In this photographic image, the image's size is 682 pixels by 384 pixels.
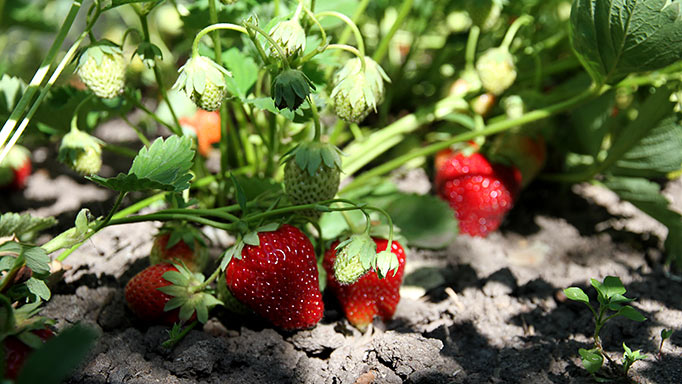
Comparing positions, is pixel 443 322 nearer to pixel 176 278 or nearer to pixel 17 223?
pixel 176 278

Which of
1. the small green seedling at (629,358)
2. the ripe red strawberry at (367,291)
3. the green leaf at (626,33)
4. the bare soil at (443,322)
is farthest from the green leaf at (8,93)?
the small green seedling at (629,358)

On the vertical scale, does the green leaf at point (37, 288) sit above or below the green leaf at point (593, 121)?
above

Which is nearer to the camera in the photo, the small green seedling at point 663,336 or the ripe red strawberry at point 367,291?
the small green seedling at point 663,336

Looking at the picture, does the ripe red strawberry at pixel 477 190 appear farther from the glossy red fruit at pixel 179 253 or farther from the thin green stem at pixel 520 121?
the glossy red fruit at pixel 179 253

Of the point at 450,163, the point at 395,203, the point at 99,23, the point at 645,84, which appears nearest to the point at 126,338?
the point at 395,203

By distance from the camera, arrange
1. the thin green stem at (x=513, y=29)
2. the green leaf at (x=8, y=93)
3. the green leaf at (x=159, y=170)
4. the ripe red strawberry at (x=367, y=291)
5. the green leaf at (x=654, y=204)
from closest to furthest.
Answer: the green leaf at (x=159, y=170) → the ripe red strawberry at (x=367, y=291) → the green leaf at (x=8, y=93) → the green leaf at (x=654, y=204) → the thin green stem at (x=513, y=29)

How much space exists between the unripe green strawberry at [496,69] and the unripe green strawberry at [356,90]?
1.56 feet

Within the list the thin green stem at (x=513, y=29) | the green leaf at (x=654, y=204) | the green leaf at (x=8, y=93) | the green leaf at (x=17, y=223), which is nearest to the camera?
the green leaf at (x=17, y=223)

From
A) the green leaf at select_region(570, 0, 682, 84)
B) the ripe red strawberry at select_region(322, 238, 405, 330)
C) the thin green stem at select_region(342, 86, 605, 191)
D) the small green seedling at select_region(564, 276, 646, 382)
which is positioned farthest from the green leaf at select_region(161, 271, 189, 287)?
the green leaf at select_region(570, 0, 682, 84)

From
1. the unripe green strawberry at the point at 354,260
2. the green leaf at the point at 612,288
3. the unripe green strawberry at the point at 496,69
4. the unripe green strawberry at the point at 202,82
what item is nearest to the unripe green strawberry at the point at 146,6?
the unripe green strawberry at the point at 202,82

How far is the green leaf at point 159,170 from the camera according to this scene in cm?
90

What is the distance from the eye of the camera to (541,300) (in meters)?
1.26

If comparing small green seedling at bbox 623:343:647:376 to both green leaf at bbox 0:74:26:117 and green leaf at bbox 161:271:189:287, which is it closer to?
green leaf at bbox 161:271:189:287

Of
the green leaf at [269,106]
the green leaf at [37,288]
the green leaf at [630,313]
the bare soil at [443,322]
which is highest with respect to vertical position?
the green leaf at [269,106]
